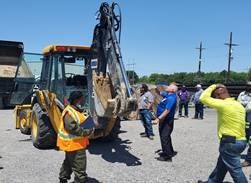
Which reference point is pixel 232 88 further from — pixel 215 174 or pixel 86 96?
pixel 215 174

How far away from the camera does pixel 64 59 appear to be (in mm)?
10516

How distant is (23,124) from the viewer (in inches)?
510

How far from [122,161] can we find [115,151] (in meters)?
1.20

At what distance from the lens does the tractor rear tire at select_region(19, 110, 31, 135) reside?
12633 millimetres

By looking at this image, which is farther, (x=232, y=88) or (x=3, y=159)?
(x=232, y=88)

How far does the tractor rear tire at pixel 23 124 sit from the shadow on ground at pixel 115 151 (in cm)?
233

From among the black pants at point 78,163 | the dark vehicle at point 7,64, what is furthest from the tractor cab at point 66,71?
the dark vehicle at point 7,64

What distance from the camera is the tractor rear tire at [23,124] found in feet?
41.4

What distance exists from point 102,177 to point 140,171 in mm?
859

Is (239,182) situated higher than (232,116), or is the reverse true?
(232,116)

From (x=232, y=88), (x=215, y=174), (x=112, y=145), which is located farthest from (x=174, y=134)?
(x=232, y=88)

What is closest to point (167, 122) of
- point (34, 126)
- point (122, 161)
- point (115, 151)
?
point (122, 161)

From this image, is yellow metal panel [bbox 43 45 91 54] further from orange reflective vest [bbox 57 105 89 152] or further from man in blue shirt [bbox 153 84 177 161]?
orange reflective vest [bbox 57 105 89 152]

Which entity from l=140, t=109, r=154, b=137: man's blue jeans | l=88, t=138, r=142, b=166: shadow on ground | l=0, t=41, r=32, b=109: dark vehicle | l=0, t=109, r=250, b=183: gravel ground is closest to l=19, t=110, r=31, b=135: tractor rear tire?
l=0, t=109, r=250, b=183: gravel ground
